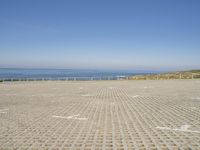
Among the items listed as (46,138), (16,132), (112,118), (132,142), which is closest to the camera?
(132,142)

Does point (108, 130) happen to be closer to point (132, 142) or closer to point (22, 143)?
point (132, 142)

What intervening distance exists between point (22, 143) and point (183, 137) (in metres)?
3.64

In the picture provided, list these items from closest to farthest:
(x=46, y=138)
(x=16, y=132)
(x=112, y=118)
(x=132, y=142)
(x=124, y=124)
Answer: (x=132, y=142), (x=46, y=138), (x=16, y=132), (x=124, y=124), (x=112, y=118)

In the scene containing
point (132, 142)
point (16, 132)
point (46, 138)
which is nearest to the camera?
point (132, 142)

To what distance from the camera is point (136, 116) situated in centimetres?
772

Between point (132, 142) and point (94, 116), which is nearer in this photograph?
point (132, 142)

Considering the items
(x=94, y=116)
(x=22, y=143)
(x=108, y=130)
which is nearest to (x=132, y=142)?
(x=108, y=130)

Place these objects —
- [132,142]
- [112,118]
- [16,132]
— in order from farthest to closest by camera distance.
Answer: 1. [112,118]
2. [16,132]
3. [132,142]

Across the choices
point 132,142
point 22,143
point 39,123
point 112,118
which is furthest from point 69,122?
point 132,142

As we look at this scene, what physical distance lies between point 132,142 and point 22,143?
7.88 feet

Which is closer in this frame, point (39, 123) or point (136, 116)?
point (39, 123)

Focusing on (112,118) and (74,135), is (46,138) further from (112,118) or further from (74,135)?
(112,118)

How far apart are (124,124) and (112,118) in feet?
2.79

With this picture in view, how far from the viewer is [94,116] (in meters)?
7.78
